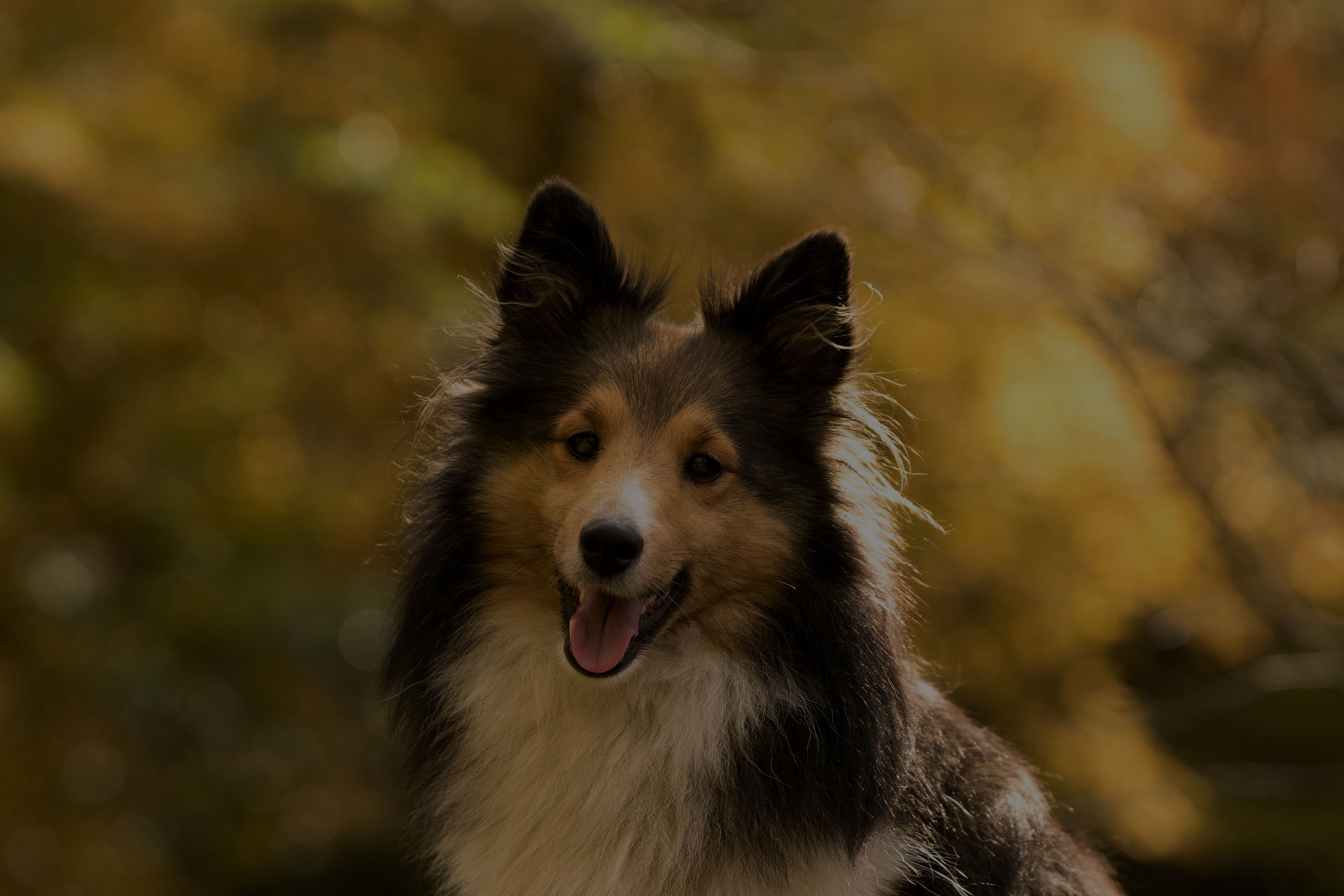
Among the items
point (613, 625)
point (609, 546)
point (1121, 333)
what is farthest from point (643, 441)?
point (1121, 333)

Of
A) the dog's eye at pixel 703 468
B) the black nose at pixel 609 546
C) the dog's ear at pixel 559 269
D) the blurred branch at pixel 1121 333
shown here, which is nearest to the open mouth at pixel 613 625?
the black nose at pixel 609 546

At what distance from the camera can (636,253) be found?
7.56 m

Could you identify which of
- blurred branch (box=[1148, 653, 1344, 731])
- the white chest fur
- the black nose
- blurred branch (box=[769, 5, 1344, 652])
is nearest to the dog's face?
the black nose

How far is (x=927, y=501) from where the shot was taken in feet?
29.8

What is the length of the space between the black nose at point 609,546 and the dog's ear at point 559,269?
86cm

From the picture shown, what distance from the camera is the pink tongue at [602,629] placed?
3346 millimetres

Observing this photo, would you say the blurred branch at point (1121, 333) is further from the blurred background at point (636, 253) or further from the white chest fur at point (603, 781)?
the white chest fur at point (603, 781)

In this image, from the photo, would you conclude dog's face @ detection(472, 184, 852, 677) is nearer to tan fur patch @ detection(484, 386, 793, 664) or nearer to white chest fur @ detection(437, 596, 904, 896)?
tan fur patch @ detection(484, 386, 793, 664)

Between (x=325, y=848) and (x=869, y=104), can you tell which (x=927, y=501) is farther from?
(x=325, y=848)

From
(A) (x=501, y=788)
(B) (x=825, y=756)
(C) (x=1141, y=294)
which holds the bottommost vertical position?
(A) (x=501, y=788)

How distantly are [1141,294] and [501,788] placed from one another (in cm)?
490

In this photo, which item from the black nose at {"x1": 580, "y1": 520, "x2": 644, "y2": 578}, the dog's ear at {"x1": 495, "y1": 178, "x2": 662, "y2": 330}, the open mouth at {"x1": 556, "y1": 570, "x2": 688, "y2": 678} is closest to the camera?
the black nose at {"x1": 580, "y1": 520, "x2": 644, "y2": 578}

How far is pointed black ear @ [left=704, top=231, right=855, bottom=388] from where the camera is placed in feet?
11.6

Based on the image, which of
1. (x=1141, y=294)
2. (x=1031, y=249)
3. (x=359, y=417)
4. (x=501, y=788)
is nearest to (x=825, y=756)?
(x=501, y=788)
